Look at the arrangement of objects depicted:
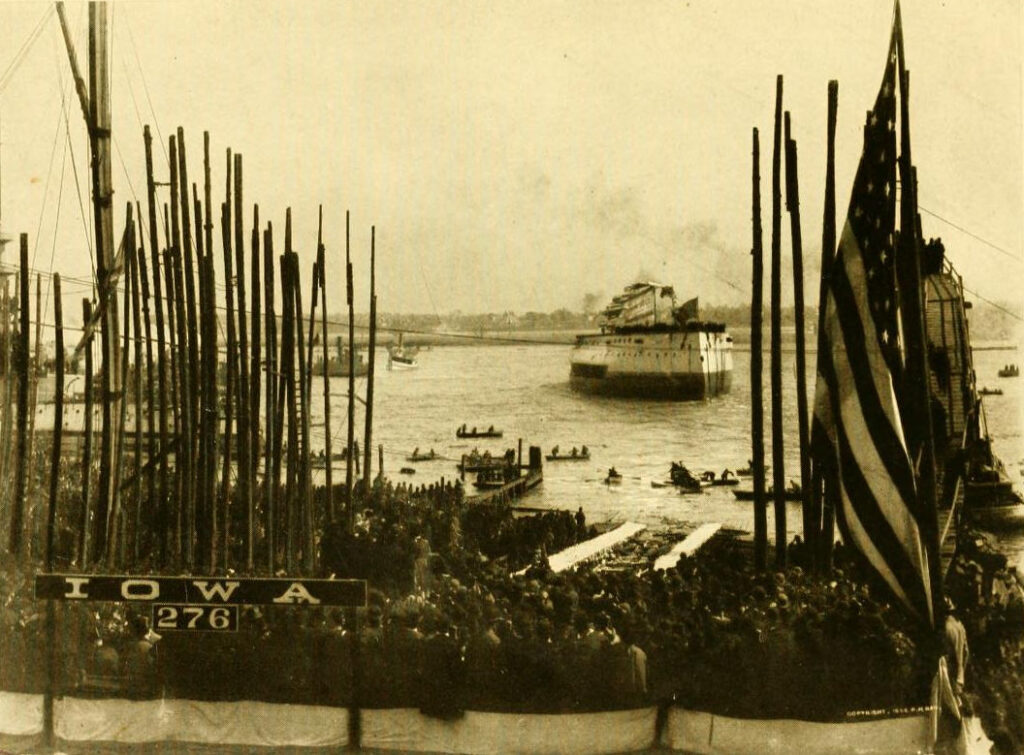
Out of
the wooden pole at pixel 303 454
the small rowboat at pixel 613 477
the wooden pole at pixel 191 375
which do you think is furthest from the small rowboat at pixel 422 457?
the wooden pole at pixel 191 375

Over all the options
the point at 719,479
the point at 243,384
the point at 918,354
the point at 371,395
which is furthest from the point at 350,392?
the point at 918,354

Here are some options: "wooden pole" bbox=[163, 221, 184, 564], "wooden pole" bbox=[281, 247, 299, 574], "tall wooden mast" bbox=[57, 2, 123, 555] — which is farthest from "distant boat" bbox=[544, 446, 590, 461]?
"tall wooden mast" bbox=[57, 2, 123, 555]

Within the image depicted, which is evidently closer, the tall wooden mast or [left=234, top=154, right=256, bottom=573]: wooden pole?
the tall wooden mast

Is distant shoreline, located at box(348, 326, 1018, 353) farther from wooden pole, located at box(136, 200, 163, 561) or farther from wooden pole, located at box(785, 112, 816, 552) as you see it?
wooden pole, located at box(136, 200, 163, 561)

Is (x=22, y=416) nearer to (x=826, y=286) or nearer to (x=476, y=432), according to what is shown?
(x=476, y=432)

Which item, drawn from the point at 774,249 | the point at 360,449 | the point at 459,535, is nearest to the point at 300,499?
the point at 360,449

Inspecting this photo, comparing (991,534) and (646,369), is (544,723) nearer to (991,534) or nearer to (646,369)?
(646,369)
